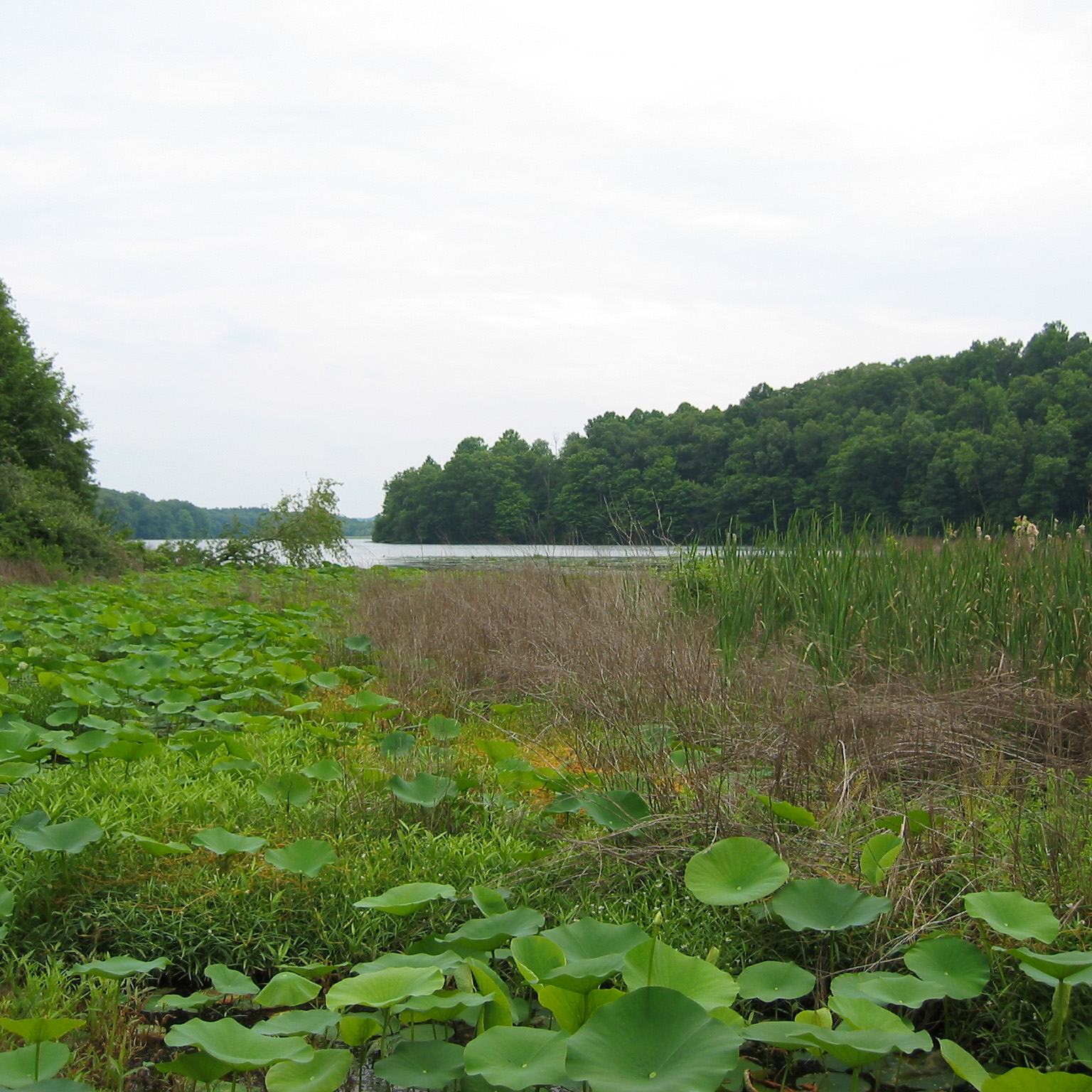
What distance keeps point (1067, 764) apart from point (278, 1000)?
294 cm

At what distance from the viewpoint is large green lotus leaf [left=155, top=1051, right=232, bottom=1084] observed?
138 cm

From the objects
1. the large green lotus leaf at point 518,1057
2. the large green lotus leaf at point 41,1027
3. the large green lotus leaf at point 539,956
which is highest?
the large green lotus leaf at point 41,1027

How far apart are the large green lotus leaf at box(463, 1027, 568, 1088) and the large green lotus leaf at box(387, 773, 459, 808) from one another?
1.21 meters

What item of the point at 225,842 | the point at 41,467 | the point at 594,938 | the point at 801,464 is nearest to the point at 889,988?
the point at 594,938

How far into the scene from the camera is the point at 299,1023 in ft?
4.88

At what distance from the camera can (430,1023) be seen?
69.4 inches

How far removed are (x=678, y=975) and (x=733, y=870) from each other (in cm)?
44

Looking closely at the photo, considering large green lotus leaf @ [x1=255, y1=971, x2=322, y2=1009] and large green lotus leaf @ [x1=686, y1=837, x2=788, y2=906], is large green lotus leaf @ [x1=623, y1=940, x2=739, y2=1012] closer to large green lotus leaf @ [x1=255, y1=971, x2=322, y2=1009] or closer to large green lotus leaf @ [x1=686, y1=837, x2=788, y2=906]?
large green lotus leaf @ [x1=686, y1=837, x2=788, y2=906]

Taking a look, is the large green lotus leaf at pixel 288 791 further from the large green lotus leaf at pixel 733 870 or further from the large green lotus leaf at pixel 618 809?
the large green lotus leaf at pixel 733 870

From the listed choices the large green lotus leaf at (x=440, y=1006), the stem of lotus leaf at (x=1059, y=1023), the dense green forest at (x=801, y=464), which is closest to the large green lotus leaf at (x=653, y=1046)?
the large green lotus leaf at (x=440, y=1006)

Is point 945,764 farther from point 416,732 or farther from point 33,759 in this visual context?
point 33,759

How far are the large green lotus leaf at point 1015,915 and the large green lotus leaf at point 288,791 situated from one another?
1.84 meters

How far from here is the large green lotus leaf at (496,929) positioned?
174cm

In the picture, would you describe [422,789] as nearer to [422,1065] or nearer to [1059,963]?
[422,1065]
